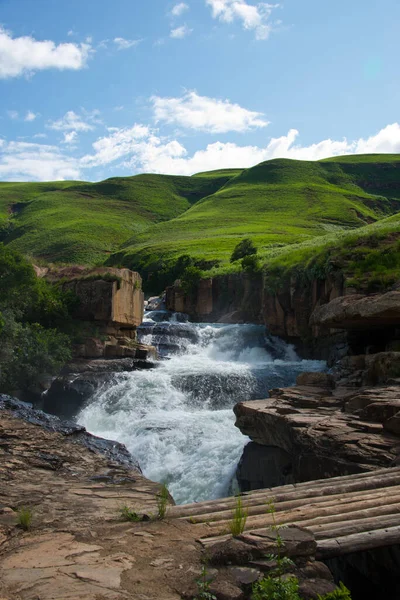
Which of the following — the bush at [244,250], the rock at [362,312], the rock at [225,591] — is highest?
the bush at [244,250]

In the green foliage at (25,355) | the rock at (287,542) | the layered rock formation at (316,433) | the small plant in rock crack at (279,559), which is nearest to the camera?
the small plant in rock crack at (279,559)

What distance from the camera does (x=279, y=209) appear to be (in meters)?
81.2

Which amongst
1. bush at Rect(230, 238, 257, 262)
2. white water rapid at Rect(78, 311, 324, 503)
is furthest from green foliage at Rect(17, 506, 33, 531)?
bush at Rect(230, 238, 257, 262)

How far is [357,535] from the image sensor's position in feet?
16.8

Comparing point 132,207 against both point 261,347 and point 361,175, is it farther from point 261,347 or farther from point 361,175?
point 261,347

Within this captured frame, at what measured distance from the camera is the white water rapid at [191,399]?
12.9 m

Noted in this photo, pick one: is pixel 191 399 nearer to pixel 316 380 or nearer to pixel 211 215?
pixel 316 380

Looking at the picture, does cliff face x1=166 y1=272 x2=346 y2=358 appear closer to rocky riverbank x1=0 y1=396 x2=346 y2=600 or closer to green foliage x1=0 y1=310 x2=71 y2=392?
green foliage x1=0 y1=310 x2=71 y2=392

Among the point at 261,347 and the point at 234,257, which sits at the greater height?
the point at 234,257

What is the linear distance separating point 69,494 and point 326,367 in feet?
55.6

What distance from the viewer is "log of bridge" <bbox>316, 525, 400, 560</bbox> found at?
486 cm

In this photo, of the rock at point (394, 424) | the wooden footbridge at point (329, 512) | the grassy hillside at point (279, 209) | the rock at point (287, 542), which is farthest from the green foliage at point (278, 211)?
the rock at point (287, 542)

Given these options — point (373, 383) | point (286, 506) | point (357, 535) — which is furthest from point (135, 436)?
point (357, 535)

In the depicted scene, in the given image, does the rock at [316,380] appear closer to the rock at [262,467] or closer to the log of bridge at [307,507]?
the rock at [262,467]
